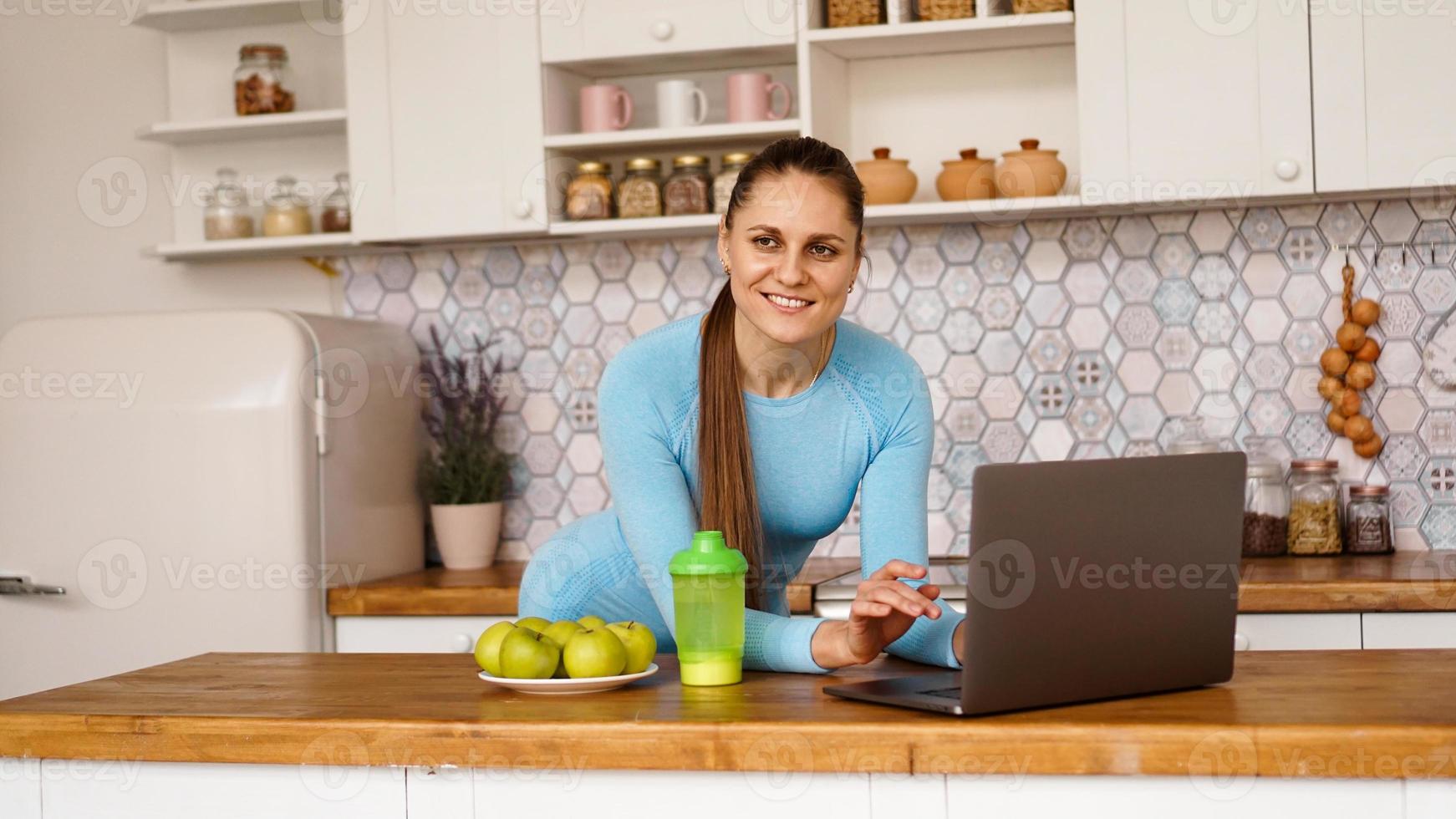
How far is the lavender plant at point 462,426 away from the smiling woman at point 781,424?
4.56 feet

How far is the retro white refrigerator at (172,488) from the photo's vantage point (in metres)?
2.78

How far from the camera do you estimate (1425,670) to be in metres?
1.47

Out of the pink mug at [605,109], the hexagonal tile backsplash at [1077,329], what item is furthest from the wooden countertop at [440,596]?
the pink mug at [605,109]

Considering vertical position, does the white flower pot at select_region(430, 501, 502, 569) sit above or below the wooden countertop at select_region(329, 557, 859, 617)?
above

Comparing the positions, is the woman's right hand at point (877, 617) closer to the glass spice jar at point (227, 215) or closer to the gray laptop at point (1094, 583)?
the gray laptop at point (1094, 583)

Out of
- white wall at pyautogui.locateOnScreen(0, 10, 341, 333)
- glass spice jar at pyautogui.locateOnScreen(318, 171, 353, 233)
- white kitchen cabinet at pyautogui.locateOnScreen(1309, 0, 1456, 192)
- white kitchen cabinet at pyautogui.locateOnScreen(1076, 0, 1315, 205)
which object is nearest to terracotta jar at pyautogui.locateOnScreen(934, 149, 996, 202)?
white kitchen cabinet at pyautogui.locateOnScreen(1076, 0, 1315, 205)

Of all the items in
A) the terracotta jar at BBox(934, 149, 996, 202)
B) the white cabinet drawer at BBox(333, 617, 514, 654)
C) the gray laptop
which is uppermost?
the terracotta jar at BBox(934, 149, 996, 202)

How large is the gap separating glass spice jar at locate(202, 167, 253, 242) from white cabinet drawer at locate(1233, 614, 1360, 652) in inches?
86.6

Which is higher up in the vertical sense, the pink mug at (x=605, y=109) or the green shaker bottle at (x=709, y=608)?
the pink mug at (x=605, y=109)

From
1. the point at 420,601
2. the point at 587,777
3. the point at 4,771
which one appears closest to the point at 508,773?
the point at 587,777

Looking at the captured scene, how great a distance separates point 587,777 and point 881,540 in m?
0.51

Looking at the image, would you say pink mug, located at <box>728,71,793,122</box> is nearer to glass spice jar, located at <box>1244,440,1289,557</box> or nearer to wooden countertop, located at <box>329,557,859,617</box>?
wooden countertop, located at <box>329,557,859,617</box>

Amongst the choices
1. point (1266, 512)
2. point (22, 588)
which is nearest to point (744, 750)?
point (1266, 512)

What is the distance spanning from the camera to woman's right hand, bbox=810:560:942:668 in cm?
139
